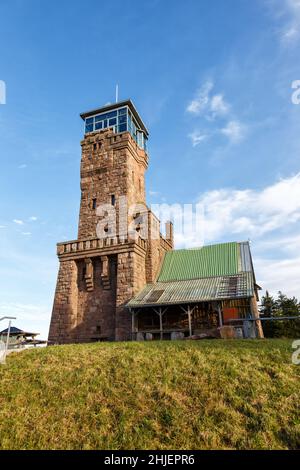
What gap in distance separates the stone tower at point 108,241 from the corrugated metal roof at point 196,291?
1.15 m

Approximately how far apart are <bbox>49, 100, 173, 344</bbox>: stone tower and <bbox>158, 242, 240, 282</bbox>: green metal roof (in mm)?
Answer: 1068

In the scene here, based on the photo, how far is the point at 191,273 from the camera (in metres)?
23.8

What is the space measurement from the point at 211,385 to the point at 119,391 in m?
2.72

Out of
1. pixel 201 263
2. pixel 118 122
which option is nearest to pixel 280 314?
pixel 201 263

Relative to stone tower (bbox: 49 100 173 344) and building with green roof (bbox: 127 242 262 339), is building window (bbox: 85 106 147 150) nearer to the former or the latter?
stone tower (bbox: 49 100 173 344)

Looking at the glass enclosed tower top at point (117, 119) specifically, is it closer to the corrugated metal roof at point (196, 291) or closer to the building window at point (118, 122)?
the building window at point (118, 122)

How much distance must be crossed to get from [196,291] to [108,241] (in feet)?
22.9

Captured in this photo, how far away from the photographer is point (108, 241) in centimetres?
2262

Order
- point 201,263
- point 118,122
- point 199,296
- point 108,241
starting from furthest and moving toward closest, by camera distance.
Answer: point 118,122, point 201,263, point 108,241, point 199,296

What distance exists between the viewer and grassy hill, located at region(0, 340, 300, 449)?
7750 mm

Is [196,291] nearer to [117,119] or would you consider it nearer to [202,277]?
[202,277]

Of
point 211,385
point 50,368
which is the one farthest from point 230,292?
point 50,368

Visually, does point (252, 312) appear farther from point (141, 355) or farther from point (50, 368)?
point (50, 368)

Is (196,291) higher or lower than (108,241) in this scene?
lower
